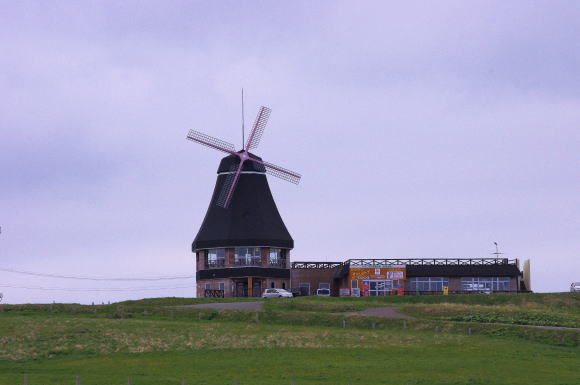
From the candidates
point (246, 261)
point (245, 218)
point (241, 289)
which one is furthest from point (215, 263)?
point (245, 218)

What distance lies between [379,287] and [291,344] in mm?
39672

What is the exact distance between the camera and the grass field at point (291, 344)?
177ft

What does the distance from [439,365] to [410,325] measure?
1842 cm

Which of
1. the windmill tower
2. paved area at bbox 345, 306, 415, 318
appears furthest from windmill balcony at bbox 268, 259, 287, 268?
paved area at bbox 345, 306, 415, 318

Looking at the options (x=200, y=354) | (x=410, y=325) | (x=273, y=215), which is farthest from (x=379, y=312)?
(x=273, y=215)

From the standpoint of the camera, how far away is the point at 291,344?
66688mm

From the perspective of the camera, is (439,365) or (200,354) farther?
(200,354)

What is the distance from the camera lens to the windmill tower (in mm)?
106188

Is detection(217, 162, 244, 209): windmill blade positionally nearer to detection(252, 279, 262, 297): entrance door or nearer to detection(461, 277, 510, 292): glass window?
detection(252, 279, 262, 297): entrance door

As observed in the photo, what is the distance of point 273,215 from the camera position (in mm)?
109812

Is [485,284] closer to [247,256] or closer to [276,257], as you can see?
[276,257]

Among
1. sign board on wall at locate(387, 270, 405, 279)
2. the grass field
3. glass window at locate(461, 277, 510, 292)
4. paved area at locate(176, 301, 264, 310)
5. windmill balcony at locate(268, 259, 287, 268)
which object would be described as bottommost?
the grass field

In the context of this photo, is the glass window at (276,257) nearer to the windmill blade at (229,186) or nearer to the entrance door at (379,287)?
the windmill blade at (229,186)

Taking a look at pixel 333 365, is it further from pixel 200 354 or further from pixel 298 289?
pixel 298 289
